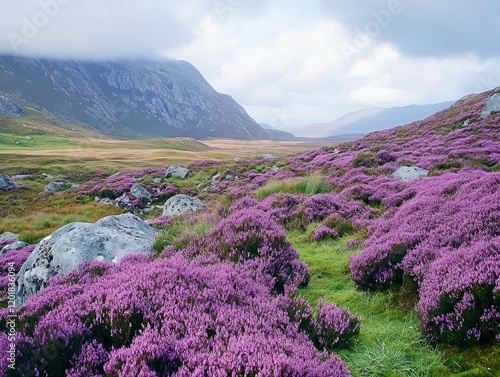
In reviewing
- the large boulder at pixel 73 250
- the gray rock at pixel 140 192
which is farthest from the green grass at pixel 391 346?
the gray rock at pixel 140 192

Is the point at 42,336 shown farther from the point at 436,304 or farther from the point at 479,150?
the point at 479,150

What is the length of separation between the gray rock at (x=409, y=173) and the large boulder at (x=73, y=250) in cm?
1180

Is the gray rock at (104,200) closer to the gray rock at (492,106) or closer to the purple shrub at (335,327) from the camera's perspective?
the purple shrub at (335,327)

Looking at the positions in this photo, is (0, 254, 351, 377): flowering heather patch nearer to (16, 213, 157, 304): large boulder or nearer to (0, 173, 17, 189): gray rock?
(16, 213, 157, 304): large boulder

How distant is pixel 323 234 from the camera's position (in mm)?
9945

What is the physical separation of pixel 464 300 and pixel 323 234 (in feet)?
18.0

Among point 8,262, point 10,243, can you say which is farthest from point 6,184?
point 8,262

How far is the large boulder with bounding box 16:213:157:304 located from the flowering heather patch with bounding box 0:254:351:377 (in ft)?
11.2

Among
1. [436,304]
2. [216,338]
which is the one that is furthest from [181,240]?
[436,304]

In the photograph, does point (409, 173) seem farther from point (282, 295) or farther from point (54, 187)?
point (54, 187)

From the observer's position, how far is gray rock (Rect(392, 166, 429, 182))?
53.3ft

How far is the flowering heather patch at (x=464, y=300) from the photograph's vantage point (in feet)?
14.0

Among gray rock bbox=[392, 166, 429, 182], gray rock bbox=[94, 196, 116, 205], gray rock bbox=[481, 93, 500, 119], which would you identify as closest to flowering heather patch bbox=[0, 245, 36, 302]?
gray rock bbox=[392, 166, 429, 182]

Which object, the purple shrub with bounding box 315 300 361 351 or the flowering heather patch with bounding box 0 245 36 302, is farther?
the flowering heather patch with bounding box 0 245 36 302
